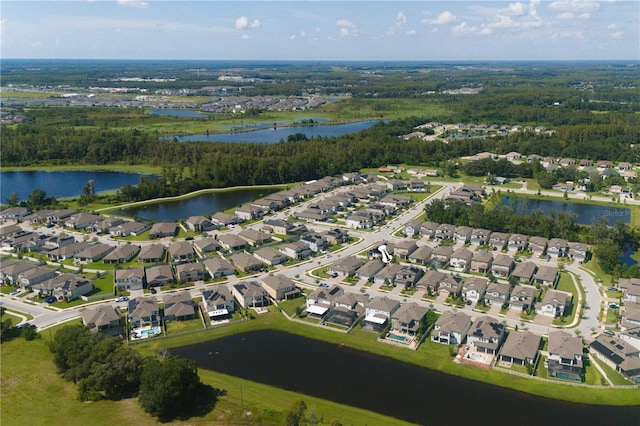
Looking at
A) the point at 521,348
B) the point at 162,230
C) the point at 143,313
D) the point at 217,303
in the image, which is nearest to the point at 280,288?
the point at 217,303

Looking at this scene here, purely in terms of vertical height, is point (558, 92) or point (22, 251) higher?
point (558, 92)

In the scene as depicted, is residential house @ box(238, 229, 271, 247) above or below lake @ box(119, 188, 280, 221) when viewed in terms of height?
above

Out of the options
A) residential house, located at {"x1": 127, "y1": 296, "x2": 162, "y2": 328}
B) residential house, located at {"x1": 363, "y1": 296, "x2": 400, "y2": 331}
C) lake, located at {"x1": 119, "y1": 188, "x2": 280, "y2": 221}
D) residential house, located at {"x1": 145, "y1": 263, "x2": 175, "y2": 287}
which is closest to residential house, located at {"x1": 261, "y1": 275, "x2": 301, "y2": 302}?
residential house, located at {"x1": 363, "y1": 296, "x2": 400, "y2": 331}

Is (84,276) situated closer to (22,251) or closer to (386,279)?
(22,251)

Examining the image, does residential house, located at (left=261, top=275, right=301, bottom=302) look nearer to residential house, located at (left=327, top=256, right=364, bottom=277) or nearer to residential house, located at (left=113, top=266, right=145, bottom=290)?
residential house, located at (left=327, top=256, right=364, bottom=277)

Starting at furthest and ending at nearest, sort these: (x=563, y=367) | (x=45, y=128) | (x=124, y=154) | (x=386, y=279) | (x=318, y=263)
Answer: (x=45, y=128), (x=124, y=154), (x=318, y=263), (x=386, y=279), (x=563, y=367)

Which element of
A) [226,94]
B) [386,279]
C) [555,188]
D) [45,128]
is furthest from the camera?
[226,94]

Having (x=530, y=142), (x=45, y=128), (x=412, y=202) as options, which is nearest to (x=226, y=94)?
(x=45, y=128)

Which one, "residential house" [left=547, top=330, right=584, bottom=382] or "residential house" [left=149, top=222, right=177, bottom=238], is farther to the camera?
"residential house" [left=149, top=222, right=177, bottom=238]
